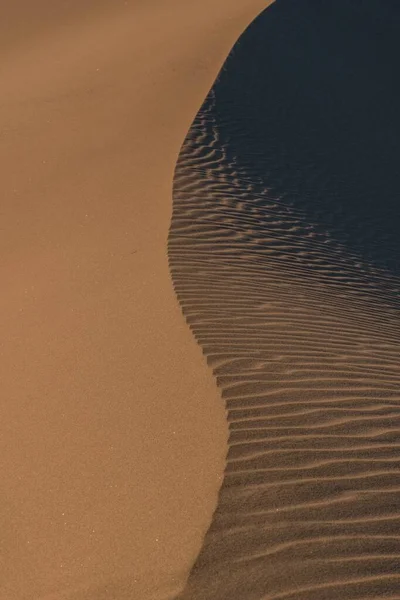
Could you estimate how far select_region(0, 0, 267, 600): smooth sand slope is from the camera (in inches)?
141

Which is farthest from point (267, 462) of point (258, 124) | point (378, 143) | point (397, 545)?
point (378, 143)

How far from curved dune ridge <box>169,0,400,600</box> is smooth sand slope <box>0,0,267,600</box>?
0.17m

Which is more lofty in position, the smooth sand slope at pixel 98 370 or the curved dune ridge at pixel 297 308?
the smooth sand slope at pixel 98 370

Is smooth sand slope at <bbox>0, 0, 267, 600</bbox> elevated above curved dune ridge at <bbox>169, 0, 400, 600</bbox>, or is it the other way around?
smooth sand slope at <bbox>0, 0, 267, 600</bbox>

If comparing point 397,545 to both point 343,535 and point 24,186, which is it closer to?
point 343,535

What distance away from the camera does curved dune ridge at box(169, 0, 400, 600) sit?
3508 millimetres

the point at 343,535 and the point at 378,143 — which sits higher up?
the point at 343,535

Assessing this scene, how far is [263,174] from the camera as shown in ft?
34.7

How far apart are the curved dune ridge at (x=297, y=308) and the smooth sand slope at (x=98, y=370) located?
0.17 m

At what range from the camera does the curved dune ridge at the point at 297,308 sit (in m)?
3.51

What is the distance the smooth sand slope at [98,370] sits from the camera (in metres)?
3.59

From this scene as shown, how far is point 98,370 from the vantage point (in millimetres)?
5047

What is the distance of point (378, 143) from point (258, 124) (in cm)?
205

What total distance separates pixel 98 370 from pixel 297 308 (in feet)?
6.21
